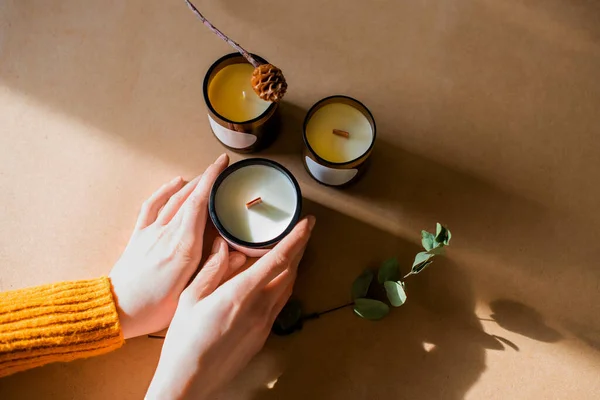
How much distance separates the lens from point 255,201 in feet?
2.19

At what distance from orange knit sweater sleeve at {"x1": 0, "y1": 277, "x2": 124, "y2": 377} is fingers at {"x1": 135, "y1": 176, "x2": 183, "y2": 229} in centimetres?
10

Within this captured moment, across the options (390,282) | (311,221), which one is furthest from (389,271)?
(311,221)

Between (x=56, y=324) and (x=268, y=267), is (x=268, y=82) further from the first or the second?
(x=56, y=324)

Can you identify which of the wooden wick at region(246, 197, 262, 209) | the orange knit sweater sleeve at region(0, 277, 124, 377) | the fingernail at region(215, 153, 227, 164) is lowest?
the orange knit sweater sleeve at region(0, 277, 124, 377)

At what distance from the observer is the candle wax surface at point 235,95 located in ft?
2.29

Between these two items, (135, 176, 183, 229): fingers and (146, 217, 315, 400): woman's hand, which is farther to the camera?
(135, 176, 183, 229): fingers

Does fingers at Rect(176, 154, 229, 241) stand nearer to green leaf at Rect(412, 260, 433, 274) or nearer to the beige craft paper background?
the beige craft paper background

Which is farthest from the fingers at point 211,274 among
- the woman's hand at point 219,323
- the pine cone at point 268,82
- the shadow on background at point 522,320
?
the shadow on background at point 522,320

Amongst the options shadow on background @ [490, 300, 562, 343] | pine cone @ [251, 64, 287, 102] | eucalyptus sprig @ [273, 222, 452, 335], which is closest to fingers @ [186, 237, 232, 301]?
eucalyptus sprig @ [273, 222, 452, 335]

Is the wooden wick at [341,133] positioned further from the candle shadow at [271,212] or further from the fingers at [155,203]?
the fingers at [155,203]

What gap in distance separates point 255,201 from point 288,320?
0.55 ft

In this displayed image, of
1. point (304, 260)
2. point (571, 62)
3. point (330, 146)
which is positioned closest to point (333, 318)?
point (304, 260)

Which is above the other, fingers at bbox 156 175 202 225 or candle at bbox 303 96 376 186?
candle at bbox 303 96 376 186

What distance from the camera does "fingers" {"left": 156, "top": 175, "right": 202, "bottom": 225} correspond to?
709mm
